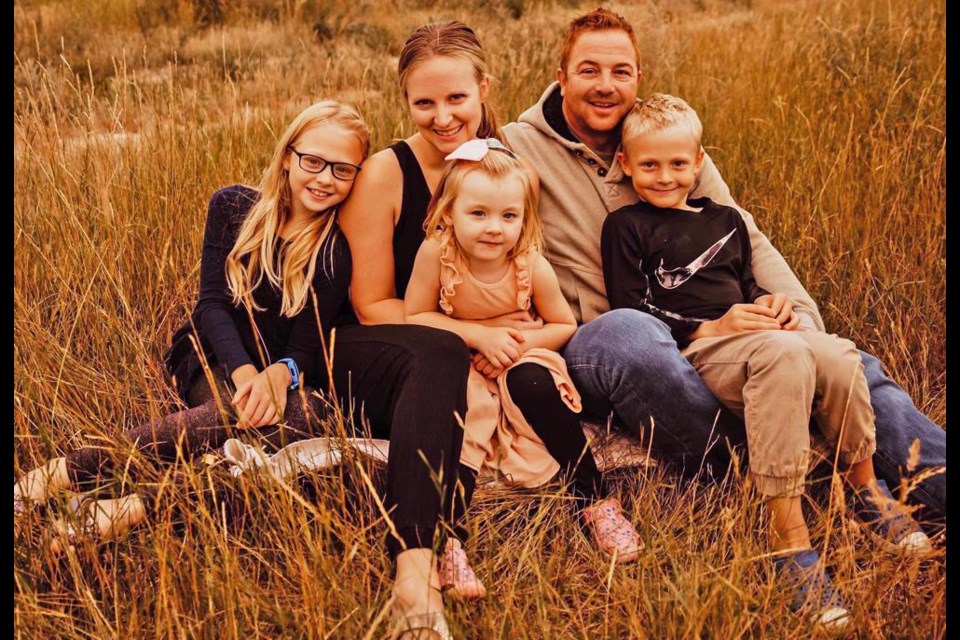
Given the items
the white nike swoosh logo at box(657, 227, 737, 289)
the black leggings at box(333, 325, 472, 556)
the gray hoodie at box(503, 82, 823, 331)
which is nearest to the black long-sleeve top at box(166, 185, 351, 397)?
the black leggings at box(333, 325, 472, 556)

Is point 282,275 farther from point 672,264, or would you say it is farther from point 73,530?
point 672,264

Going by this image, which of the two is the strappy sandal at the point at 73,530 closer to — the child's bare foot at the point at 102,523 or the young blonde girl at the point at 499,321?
the child's bare foot at the point at 102,523

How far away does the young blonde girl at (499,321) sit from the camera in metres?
2.34

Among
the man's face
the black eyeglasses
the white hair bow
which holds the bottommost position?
the black eyeglasses

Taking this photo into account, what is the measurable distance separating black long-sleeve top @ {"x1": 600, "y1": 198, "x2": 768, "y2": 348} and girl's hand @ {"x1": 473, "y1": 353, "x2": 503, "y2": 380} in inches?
17.3

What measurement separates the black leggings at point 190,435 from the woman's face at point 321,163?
559mm

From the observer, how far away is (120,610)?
198 centimetres

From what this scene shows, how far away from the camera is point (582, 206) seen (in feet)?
9.32

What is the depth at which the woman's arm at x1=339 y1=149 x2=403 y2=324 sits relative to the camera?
2.64 m

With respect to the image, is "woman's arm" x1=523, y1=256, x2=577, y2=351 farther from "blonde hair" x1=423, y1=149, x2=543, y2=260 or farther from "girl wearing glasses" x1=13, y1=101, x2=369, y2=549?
"girl wearing glasses" x1=13, y1=101, x2=369, y2=549

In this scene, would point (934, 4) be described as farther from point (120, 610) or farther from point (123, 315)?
point (120, 610)

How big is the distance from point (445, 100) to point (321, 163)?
401mm

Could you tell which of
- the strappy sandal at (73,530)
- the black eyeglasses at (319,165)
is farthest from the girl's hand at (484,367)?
the strappy sandal at (73,530)

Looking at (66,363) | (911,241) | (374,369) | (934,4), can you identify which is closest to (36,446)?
(66,363)
